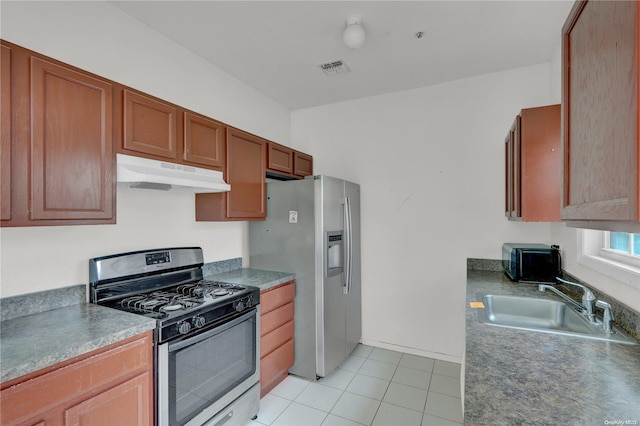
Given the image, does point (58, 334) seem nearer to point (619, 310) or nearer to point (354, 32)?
point (354, 32)

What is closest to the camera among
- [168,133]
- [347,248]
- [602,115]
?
[602,115]

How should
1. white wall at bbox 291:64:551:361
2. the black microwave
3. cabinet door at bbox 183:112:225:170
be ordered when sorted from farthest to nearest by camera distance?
white wall at bbox 291:64:551:361 < the black microwave < cabinet door at bbox 183:112:225:170

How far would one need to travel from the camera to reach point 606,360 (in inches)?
43.4

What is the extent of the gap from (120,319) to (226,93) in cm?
215

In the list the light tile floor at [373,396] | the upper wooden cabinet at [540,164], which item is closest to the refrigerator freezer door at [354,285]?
the light tile floor at [373,396]

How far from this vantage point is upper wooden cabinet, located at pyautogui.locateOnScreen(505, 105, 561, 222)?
5.71 feet

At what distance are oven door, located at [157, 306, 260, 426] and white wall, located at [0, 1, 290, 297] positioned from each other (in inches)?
30.1

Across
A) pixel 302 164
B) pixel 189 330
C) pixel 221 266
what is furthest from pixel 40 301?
pixel 302 164

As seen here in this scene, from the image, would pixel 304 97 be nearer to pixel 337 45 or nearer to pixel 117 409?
pixel 337 45

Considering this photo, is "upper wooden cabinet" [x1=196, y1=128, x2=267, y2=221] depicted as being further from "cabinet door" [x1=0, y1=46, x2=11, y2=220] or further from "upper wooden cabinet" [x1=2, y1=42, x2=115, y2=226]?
"cabinet door" [x1=0, y1=46, x2=11, y2=220]

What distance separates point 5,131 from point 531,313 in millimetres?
2886

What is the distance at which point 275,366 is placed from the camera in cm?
245

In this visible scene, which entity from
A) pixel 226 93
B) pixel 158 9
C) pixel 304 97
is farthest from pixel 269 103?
pixel 158 9

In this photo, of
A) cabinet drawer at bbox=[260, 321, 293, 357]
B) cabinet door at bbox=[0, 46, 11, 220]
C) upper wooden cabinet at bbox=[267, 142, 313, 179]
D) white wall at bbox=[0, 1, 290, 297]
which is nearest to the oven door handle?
cabinet drawer at bbox=[260, 321, 293, 357]
